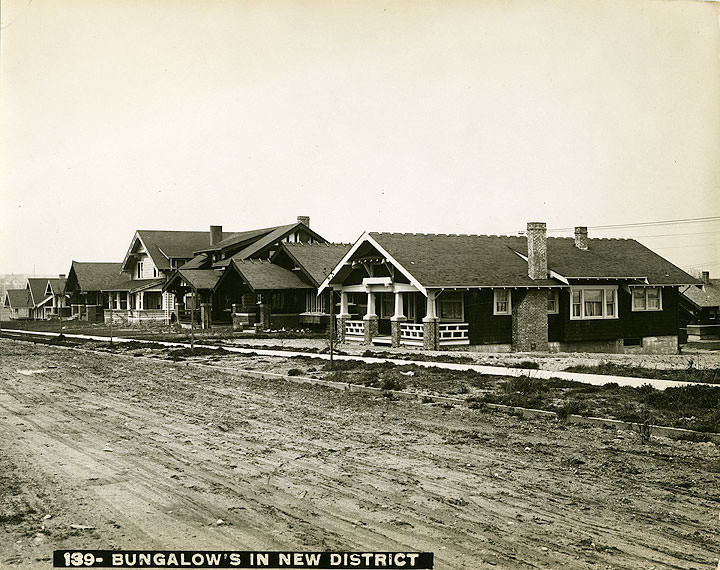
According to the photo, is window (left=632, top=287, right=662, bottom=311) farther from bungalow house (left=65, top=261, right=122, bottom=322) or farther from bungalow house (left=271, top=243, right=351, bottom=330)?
bungalow house (left=65, top=261, right=122, bottom=322)

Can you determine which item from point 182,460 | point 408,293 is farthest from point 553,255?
point 182,460

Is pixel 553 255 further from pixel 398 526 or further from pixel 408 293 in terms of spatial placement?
pixel 398 526

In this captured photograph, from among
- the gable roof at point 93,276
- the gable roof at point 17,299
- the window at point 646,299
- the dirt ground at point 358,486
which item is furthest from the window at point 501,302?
the gable roof at point 17,299

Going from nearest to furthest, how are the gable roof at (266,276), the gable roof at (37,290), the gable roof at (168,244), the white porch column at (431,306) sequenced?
the white porch column at (431,306) → the gable roof at (266,276) → the gable roof at (168,244) → the gable roof at (37,290)

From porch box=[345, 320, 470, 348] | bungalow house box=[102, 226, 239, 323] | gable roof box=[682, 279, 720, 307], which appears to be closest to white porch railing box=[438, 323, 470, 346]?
porch box=[345, 320, 470, 348]

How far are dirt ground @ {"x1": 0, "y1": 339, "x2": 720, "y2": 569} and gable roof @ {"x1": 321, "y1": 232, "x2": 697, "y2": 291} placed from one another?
15.2 metres

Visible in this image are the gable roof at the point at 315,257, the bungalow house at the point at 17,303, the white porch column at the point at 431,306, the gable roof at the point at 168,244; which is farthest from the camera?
the bungalow house at the point at 17,303

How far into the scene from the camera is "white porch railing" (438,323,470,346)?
28062 mm

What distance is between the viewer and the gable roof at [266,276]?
133 ft

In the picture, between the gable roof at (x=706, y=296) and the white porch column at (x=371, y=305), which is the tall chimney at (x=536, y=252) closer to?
the white porch column at (x=371, y=305)

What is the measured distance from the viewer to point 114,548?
6.34 meters

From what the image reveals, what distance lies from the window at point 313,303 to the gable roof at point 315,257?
1.02 meters

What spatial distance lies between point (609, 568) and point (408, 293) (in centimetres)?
2584
